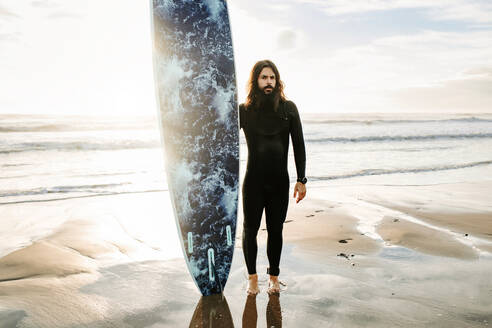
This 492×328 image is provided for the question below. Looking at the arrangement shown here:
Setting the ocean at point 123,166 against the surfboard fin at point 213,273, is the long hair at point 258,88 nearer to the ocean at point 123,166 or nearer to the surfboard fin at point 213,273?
the surfboard fin at point 213,273

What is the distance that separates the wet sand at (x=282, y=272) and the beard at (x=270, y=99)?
1287 mm

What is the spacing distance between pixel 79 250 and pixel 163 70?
195 cm

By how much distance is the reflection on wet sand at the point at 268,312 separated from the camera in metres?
2.18

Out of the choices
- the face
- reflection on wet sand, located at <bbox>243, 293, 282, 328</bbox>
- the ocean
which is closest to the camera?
reflection on wet sand, located at <bbox>243, 293, 282, 328</bbox>

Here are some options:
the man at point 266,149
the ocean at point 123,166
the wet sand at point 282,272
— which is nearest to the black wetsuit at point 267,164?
the man at point 266,149

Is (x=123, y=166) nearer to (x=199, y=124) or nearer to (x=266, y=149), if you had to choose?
(x=199, y=124)

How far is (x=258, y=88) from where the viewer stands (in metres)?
2.44

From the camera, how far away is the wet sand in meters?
2.27

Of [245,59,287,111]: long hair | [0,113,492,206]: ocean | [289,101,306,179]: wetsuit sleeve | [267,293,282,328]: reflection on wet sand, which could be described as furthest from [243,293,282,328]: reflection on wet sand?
[0,113,492,206]: ocean

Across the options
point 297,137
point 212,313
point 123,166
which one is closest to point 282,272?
point 212,313

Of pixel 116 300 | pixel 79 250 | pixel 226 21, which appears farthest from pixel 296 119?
pixel 79 250

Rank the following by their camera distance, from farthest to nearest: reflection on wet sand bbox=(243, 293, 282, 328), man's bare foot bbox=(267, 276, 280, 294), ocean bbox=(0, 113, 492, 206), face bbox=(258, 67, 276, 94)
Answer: ocean bbox=(0, 113, 492, 206) → man's bare foot bbox=(267, 276, 280, 294) → face bbox=(258, 67, 276, 94) → reflection on wet sand bbox=(243, 293, 282, 328)

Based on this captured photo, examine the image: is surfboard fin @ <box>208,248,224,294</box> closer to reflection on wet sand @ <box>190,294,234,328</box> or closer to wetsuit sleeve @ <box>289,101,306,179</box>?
reflection on wet sand @ <box>190,294,234,328</box>

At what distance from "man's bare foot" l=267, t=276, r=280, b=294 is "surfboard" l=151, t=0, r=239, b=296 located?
33 centimetres
